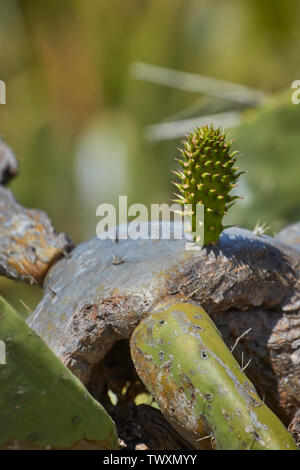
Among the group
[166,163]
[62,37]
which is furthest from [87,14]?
[166,163]

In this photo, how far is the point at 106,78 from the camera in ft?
14.3

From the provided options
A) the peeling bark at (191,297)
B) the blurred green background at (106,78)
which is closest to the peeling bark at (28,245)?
the peeling bark at (191,297)

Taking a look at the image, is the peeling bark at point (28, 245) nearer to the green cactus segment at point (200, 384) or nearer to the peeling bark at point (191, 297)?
the peeling bark at point (191, 297)

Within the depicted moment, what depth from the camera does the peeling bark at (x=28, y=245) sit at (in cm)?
140

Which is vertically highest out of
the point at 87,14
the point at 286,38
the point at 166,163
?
the point at 87,14

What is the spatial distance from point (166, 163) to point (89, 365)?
110 inches

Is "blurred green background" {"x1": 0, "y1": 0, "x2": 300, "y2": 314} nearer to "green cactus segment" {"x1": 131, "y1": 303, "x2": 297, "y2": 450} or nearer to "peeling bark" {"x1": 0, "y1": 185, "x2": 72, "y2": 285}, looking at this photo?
"peeling bark" {"x1": 0, "y1": 185, "x2": 72, "y2": 285}

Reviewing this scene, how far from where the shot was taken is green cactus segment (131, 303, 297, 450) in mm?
963

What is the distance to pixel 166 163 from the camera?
3.91m

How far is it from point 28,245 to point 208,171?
0.49m

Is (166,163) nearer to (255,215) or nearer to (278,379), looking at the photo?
(255,215)

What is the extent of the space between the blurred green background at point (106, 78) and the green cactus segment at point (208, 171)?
8.53ft

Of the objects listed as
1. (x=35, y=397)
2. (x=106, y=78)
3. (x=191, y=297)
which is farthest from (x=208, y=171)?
(x=106, y=78)

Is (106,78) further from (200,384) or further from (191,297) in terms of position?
(200,384)
